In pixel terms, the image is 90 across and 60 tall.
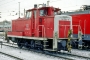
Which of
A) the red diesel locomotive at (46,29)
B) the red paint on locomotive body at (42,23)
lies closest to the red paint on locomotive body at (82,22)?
the red diesel locomotive at (46,29)

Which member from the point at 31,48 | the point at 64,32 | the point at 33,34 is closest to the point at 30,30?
the point at 33,34

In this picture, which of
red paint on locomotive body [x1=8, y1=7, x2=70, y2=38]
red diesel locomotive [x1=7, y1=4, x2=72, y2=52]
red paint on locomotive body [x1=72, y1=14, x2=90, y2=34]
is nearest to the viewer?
red diesel locomotive [x1=7, y1=4, x2=72, y2=52]

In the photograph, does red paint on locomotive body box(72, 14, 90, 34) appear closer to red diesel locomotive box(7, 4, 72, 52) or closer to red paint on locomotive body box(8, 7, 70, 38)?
red diesel locomotive box(7, 4, 72, 52)

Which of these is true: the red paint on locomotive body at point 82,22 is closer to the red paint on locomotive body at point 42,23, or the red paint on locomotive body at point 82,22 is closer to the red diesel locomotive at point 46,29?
the red diesel locomotive at point 46,29

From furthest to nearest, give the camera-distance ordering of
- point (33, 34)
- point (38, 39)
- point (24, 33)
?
point (24, 33)
point (33, 34)
point (38, 39)

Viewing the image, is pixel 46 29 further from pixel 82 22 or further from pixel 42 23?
pixel 82 22

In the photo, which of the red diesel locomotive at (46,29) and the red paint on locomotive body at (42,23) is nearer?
the red diesel locomotive at (46,29)

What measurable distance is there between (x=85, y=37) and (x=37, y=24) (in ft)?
15.2

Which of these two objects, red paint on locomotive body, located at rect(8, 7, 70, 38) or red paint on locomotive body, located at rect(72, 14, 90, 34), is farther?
red paint on locomotive body, located at rect(72, 14, 90, 34)

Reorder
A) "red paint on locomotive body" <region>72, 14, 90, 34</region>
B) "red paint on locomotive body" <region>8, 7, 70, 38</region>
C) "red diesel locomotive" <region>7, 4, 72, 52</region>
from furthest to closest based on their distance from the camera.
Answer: "red paint on locomotive body" <region>72, 14, 90, 34</region>
"red paint on locomotive body" <region>8, 7, 70, 38</region>
"red diesel locomotive" <region>7, 4, 72, 52</region>

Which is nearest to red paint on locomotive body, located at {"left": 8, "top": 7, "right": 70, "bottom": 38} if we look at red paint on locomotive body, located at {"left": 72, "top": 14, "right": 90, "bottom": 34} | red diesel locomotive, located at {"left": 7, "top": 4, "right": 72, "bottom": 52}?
red diesel locomotive, located at {"left": 7, "top": 4, "right": 72, "bottom": 52}

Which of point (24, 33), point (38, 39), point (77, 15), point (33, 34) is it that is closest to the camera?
point (38, 39)

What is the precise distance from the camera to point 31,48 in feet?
50.1

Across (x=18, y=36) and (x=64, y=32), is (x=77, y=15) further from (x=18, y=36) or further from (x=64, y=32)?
(x=18, y=36)
